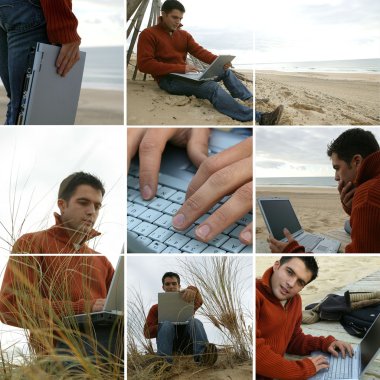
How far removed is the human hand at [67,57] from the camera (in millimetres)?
3646

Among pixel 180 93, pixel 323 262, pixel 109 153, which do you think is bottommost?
pixel 323 262

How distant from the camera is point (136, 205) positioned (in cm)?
384

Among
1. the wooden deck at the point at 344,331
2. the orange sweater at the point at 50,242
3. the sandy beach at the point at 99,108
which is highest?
the sandy beach at the point at 99,108

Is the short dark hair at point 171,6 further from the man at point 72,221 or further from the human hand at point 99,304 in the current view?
the human hand at point 99,304

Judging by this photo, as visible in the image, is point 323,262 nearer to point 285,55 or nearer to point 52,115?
A: point 285,55

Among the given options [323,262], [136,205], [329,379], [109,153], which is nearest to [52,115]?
[109,153]

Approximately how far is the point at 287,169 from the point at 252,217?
27 centimetres

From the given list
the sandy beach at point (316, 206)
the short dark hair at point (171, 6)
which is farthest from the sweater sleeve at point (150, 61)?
the sandy beach at point (316, 206)

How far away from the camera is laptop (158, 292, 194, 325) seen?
379 cm

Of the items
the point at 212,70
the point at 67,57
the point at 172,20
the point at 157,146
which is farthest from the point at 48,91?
the point at 212,70

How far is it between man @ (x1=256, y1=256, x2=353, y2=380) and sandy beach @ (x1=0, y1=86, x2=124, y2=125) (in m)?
1.02

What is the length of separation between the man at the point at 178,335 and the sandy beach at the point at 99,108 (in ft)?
2.52

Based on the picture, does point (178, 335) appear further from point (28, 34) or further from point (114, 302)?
point (28, 34)

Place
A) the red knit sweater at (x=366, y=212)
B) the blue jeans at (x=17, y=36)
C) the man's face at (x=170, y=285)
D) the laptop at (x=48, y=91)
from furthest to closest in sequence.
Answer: the man's face at (x=170, y=285)
the red knit sweater at (x=366, y=212)
the laptop at (x=48, y=91)
the blue jeans at (x=17, y=36)
